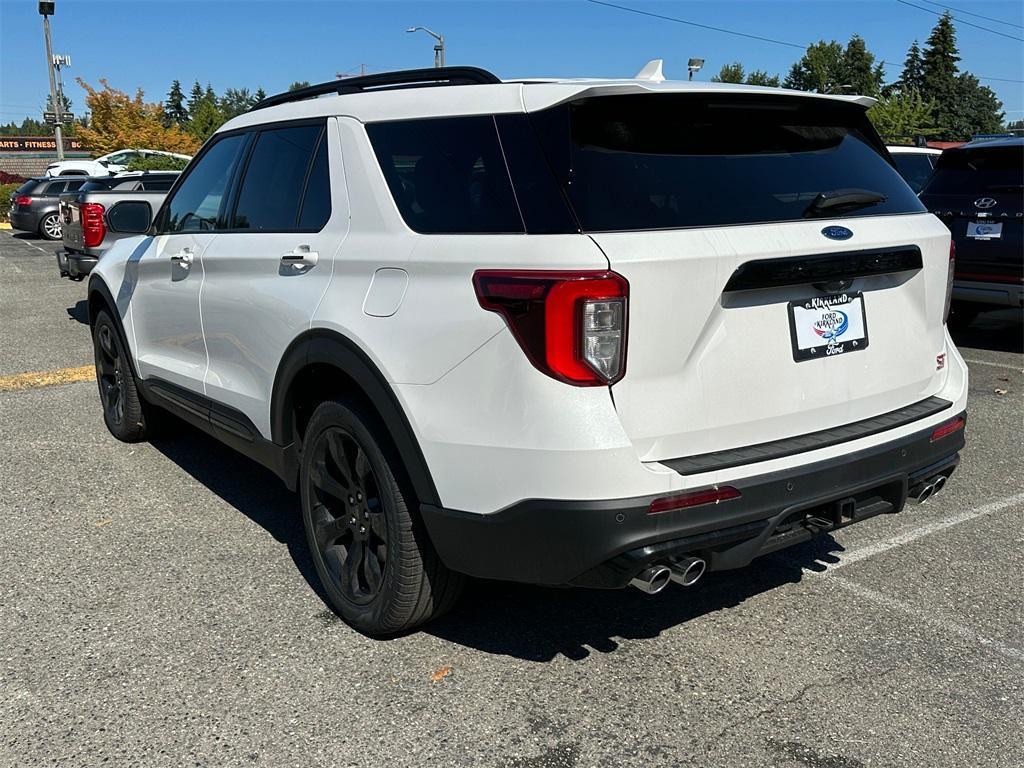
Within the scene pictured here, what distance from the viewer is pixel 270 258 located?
144 inches

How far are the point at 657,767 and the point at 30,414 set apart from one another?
5.38m

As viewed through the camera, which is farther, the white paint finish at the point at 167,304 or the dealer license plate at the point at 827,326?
the white paint finish at the point at 167,304

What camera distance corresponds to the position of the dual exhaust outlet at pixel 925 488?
3145 mm

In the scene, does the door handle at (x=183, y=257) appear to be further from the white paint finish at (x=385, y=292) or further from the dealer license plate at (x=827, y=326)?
the dealer license plate at (x=827, y=326)

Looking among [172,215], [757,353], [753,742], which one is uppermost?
[172,215]

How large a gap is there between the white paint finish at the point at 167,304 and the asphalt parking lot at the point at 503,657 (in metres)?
0.70

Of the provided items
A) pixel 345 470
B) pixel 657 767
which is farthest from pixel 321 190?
pixel 657 767

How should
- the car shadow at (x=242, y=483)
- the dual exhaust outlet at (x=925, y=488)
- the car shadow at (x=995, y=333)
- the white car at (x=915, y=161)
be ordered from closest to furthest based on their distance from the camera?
the dual exhaust outlet at (x=925, y=488) → the car shadow at (x=242, y=483) → the car shadow at (x=995, y=333) → the white car at (x=915, y=161)

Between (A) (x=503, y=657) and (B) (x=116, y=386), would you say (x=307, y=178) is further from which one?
(B) (x=116, y=386)

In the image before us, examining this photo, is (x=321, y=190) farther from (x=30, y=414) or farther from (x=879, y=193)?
(x=30, y=414)

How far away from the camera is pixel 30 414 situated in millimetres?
6461

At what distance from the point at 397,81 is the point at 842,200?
1587mm

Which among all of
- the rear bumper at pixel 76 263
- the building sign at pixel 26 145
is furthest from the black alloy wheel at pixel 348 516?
the building sign at pixel 26 145

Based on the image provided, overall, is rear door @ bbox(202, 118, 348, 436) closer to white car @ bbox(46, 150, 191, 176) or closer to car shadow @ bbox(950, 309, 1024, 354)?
car shadow @ bbox(950, 309, 1024, 354)
